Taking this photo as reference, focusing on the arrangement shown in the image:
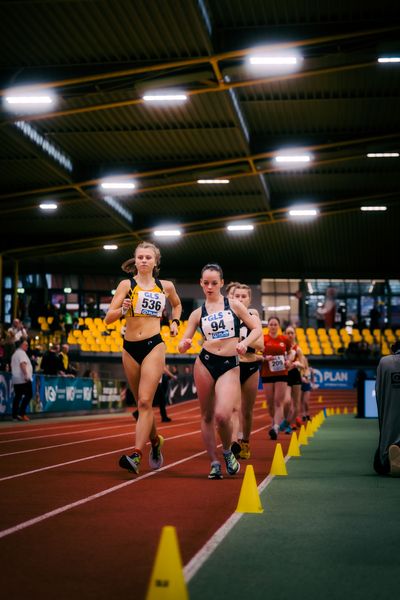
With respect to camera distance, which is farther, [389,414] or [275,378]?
[275,378]

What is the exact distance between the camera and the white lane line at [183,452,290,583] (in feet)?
15.5

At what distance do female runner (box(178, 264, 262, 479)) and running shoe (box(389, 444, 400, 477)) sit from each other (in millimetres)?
1596

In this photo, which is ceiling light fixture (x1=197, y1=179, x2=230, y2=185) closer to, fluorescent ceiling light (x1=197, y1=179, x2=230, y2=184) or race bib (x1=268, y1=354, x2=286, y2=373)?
fluorescent ceiling light (x1=197, y1=179, x2=230, y2=184)

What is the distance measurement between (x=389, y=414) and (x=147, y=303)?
2.75m

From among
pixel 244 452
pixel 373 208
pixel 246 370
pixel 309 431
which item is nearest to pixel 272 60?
pixel 309 431

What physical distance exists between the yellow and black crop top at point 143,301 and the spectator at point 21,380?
1177cm

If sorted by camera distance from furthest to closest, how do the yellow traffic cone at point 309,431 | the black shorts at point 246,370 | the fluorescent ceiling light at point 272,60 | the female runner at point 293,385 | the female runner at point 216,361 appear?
the fluorescent ceiling light at point 272,60 < the female runner at point 293,385 < the yellow traffic cone at point 309,431 < the black shorts at point 246,370 < the female runner at point 216,361

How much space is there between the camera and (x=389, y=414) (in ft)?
31.4

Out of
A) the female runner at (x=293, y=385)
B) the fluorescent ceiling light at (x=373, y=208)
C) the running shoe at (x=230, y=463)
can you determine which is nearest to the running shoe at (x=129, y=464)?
the running shoe at (x=230, y=463)

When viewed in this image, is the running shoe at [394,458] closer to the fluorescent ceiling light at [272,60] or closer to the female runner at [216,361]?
the female runner at [216,361]

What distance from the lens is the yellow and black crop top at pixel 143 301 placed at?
9.84m

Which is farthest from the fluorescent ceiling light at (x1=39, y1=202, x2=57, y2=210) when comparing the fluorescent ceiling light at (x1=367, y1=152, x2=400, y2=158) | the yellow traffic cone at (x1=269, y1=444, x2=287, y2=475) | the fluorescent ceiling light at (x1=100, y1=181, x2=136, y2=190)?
the yellow traffic cone at (x1=269, y1=444, x2=287, y2=475)

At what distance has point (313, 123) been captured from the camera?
27.5 meters

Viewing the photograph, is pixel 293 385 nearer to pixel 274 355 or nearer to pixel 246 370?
pixel 274 355
